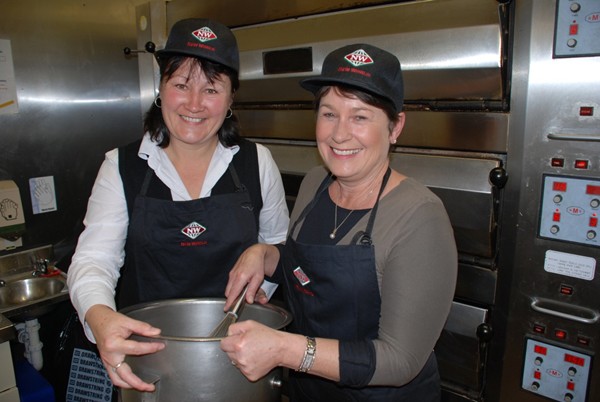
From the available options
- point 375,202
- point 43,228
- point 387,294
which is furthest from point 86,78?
point 387,294

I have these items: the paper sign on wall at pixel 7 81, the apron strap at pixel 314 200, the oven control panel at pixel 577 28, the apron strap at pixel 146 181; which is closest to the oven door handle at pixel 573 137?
the oven control panel at pixel 577 28

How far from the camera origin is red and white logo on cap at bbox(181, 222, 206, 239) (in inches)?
55.8

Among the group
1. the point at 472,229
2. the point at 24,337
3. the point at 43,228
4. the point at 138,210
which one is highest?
the point at 138,210

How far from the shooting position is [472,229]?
1.55 m

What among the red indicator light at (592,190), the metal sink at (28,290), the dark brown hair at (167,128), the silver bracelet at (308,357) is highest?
the dark brown hair at (167,128)

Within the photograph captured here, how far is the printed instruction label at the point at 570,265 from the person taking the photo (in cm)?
137

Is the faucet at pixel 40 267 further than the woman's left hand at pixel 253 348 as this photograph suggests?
Yes

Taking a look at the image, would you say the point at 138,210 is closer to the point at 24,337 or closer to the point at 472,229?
the point at 472,229

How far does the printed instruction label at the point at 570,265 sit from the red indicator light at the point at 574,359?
0.82 ft

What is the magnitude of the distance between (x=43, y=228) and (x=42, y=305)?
50cm

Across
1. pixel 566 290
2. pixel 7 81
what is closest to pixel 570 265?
pixel 566 290

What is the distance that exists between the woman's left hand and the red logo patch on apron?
0.91ft

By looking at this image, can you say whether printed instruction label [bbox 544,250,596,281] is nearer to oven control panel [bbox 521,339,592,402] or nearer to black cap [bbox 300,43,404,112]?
oven control panel [bbox 521,339,592,402]

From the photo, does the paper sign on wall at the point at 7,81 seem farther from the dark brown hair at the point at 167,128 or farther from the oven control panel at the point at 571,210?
the oven control panel at the point at 571,210
